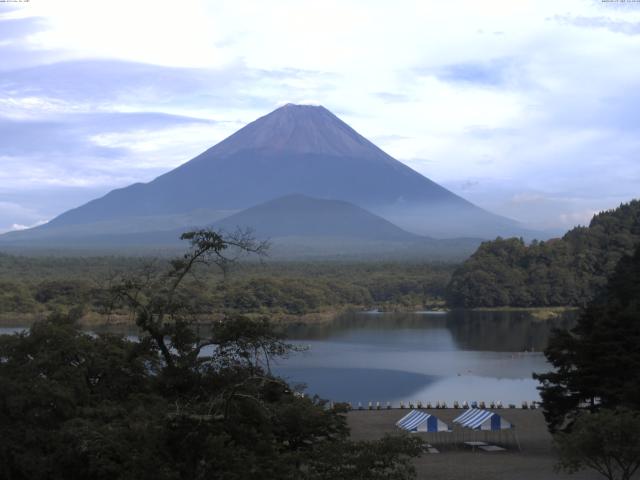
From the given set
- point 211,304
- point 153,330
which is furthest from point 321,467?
point 211,304

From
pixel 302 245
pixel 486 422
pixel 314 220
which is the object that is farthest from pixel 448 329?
pixel 314 220

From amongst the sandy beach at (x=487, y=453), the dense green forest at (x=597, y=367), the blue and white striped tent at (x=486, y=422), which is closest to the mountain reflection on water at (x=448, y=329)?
the sandy beach at (x=487, y=453)

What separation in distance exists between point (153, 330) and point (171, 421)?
157 cm

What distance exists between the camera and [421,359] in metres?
35.9

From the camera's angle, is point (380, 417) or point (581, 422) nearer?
point (581, 422)

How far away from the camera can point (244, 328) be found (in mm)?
8766

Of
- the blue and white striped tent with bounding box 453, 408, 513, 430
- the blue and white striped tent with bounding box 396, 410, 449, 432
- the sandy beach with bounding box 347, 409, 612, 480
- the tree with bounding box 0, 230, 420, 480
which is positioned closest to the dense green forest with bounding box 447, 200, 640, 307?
the sandy beach with bounding box 347, 409, 612, 480

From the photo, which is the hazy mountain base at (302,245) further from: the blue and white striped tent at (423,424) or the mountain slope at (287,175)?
the blue and white striped tent at (423,424)

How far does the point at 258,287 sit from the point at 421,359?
64.2ft

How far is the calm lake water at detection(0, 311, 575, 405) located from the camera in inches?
1099

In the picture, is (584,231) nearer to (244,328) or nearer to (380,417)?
(380,417)

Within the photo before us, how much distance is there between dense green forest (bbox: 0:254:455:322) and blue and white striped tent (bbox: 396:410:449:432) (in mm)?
15004

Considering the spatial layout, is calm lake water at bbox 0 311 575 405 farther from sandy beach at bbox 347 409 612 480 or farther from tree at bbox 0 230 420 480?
tree at bbox 0 230 420 480

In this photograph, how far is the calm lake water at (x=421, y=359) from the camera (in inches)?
1099
